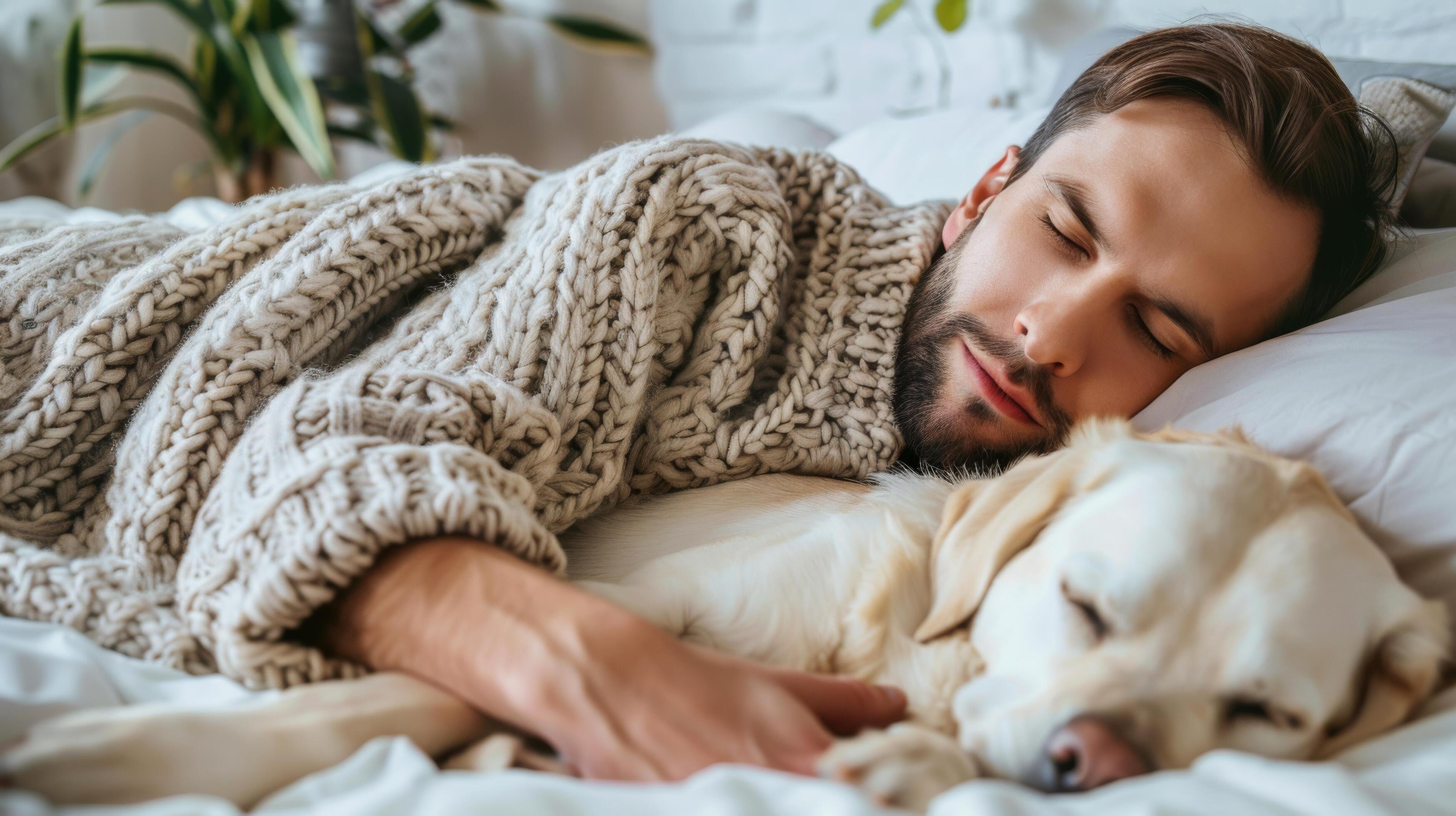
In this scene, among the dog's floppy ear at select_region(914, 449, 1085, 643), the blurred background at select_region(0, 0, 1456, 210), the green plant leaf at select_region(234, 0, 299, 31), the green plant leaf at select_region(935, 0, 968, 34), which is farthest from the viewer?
the green plant leaf at select_region(234, 0, 299, 31)

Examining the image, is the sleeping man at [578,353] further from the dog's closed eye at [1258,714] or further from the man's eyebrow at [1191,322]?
the dog's closed eye at [1258,714]

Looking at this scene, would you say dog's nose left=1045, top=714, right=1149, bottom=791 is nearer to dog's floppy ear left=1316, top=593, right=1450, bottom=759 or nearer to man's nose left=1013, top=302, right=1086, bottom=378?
dog's floppy ear left=1316, top=593, right=1450, bottom=759

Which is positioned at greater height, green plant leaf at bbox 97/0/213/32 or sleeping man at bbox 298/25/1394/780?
green plant leaf at bbox 97/0/213/32

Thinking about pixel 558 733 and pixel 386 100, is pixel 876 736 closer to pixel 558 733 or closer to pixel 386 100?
pixel 558 733

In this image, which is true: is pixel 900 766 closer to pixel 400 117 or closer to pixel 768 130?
pixel 768 130

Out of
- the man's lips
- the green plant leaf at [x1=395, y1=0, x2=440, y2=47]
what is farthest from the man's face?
the green plant leaf at [x1=395, y1=0, x2=440, y2=47]

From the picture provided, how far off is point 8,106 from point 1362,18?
3.80 m

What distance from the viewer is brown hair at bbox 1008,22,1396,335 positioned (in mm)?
1106

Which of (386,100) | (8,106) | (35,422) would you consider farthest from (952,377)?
(8,106)

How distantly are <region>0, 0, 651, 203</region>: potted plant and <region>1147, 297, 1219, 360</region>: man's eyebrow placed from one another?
89.5 inches

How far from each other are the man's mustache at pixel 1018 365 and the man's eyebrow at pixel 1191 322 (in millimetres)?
152

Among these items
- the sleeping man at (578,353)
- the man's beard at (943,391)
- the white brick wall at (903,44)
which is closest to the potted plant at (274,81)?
the white brick wall at (903,44)

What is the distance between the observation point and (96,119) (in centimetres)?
314

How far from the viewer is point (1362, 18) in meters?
1.83
